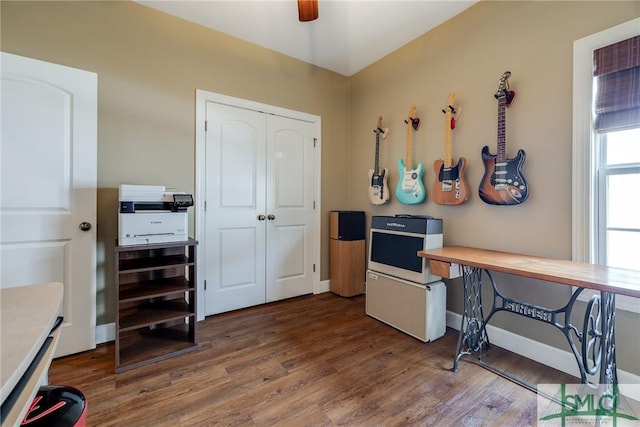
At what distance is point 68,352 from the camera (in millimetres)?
1934

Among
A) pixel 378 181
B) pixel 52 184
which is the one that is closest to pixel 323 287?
pixel 378 181

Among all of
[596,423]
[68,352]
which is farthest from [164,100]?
[596,423]

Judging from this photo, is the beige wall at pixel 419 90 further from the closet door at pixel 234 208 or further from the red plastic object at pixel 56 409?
the red plastic object at pixel 56 409

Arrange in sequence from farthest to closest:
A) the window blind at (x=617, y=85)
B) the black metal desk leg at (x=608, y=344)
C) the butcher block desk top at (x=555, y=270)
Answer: the window blind at (x=617, y=85), the black metal desk leg at (x=608, y=344), the butcher block desk top at (x=555, y=270)

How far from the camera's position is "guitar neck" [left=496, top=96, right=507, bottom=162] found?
198cm

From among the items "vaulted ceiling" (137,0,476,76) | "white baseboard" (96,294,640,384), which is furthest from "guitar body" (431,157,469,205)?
"vaulted ceiling" (137,0,476,76)

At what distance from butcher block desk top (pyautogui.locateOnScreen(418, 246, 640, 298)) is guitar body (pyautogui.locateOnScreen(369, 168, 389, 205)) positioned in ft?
3.55

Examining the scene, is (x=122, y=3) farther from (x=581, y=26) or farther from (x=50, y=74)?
(x=581, y=26)

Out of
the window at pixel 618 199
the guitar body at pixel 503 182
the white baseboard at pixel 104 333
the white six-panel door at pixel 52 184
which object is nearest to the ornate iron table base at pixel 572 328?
the window at pixel 618 199

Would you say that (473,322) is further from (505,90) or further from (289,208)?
(289,208)

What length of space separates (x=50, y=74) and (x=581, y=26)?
347 cm

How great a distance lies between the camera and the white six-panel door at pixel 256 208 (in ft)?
8.56

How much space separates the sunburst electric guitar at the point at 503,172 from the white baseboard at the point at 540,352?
99 cm

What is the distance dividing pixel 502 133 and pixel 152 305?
2.94m
